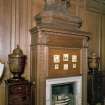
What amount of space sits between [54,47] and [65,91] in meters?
1.10

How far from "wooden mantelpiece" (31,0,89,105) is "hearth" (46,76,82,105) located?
119 millimetres

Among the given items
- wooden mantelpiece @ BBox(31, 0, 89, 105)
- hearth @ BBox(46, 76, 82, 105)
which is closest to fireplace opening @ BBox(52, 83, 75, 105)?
hearth @ BBox(46, 76, 82, 105)

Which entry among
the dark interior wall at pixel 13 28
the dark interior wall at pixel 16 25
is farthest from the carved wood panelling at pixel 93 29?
the dark interior wall at pixel 13 28

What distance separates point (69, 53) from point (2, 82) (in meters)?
1.49

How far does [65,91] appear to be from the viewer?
3619 mm

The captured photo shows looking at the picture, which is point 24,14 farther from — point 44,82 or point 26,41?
point 44,82

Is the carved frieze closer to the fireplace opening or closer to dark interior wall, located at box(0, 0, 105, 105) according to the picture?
dark interior wall, located at box(0, 0, 105, 105)

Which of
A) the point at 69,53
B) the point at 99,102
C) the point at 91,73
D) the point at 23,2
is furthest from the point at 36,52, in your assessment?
the point at 99,102

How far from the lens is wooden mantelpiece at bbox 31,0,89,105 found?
3.00 m

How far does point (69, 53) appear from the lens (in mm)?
3420

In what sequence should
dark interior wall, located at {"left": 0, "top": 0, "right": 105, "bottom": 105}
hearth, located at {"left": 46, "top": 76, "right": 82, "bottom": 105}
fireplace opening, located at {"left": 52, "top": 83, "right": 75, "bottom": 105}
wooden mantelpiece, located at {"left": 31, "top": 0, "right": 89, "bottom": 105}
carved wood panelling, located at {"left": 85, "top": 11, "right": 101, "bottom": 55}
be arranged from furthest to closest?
1. carved wood panelling, located at {"left": 85, "top": 11, "right": 101, "bottom": 55}
2. fireplace opening, located at {"left": 52, "top": 83, "right": 75, "bottom": 105}
3. hearth, located at {"left": 46, "top": 76, "right": 82, "bottom": 105}
4. dark interior wall, located at {"left": 0, "top": 0, "right": 105, "bottom": 105}
5. wooden mantelpiece, located at {"left": 31, "top": 0, "right": 89, "bottom": 105}

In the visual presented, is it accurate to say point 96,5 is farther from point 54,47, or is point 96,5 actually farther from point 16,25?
point 16,25

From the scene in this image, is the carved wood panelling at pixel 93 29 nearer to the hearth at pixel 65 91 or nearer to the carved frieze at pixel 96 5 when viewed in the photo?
the carved frieze at pixel 96 5

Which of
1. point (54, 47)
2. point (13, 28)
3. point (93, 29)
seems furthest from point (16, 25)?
point (93, 29)
